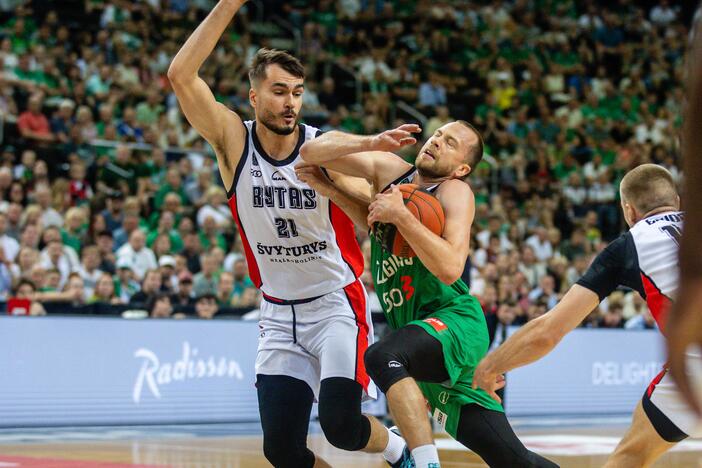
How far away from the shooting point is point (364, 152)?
503 centimetres

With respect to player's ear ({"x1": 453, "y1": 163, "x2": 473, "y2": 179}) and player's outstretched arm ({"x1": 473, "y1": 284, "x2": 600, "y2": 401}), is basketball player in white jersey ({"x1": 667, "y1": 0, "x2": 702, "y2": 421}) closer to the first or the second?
player's outstretched arm ({"x1": 473, "y1": 284, "x2": 600, "y2": 401})

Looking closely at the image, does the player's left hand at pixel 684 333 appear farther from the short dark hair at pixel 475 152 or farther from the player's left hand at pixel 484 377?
the short dark hair at pixel 475 152

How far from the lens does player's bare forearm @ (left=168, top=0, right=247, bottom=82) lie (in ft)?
16.5

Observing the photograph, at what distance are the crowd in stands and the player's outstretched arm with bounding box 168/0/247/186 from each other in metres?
3.45

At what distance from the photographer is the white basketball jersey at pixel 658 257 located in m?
4.54

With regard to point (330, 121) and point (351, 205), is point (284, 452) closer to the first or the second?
point (351, 205)

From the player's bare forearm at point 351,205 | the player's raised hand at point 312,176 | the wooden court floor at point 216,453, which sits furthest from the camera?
the wooden court floor at point 216,453

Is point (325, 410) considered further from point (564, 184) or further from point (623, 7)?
point (623, 7)

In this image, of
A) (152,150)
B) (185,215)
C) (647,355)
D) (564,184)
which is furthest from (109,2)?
(647,355)

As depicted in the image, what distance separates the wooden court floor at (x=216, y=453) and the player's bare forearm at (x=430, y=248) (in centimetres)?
373

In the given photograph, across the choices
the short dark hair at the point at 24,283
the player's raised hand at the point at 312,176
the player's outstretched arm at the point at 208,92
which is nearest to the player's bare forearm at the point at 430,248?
the player's raised hand at the point at 312,176

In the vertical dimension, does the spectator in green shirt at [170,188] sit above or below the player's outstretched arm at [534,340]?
above

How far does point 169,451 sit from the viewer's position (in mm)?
8711

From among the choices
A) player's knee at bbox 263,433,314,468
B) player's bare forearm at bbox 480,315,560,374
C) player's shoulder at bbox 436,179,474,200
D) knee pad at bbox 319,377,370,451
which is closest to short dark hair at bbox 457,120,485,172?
player's shoulder at bbox 436,179,474,200
